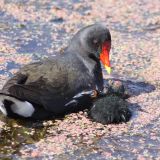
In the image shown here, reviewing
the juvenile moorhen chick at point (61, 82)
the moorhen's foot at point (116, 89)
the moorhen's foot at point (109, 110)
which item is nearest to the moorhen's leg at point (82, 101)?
the juvenile moorhen chick at point (61, 82)

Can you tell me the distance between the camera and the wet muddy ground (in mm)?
5066

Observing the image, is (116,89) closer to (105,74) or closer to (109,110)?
(109,110)

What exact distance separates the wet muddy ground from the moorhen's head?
575 mm

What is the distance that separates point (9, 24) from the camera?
817 cm

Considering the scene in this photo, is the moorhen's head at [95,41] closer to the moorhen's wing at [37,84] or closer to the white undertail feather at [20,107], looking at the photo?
the moorhen's wing at [37,84]

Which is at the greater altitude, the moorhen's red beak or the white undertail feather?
the moorhen's red beak

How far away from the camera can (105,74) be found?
22.3ft

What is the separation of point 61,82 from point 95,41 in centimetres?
68

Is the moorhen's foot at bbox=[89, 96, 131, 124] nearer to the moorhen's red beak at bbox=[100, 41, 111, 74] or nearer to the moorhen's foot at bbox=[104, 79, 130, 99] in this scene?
the moorhen's foot at bbox=[104, 79, 130, 99]

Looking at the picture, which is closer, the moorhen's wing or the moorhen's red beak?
the moorhen's wing

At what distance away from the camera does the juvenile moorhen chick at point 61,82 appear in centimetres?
524

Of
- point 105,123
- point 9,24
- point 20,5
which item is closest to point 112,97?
point 105,123

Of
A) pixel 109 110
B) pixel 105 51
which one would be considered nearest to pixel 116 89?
pixel 105 51

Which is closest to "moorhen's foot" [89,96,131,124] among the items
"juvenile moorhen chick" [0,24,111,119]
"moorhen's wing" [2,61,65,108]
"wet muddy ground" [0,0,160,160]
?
"wet muddy ground" [0,0,160,160]
